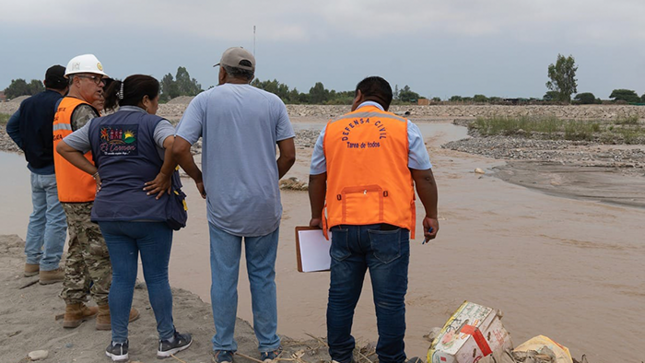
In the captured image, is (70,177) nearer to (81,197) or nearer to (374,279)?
(81,197)

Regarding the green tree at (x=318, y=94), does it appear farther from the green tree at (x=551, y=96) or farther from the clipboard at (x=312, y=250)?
the clipboard at (x=312, y=250)

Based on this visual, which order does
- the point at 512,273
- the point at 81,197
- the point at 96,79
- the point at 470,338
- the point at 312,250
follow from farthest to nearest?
the point at 512,273 → the point at 96,79 → the point at 81,197 → the point at 312,250 → the point at 470,338

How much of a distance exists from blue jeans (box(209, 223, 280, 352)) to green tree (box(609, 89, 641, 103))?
83932mm

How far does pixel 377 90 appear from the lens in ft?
10.2

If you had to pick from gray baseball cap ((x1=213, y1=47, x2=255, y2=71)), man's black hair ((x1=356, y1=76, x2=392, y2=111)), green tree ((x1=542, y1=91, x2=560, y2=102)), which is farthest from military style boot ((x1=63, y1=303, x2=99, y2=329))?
green tree ((x1=542, y1=91, x2=560, y2=102))

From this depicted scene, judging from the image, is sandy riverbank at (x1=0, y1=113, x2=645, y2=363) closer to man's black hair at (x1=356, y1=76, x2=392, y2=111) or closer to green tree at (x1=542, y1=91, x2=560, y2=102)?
man's black hair at (x1=356, y1=76, x2=392, y2=111)

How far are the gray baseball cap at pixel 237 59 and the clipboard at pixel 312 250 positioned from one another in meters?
1.06

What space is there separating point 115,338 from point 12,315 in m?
1.50

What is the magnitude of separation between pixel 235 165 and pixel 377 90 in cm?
94

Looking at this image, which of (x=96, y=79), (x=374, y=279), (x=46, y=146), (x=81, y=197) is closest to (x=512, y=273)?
(x=374, y=279)

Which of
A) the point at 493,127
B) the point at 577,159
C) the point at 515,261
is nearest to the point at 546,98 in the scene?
the point at 493,127

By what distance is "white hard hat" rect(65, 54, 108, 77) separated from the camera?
3.68 meters

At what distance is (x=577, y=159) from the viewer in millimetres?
15555

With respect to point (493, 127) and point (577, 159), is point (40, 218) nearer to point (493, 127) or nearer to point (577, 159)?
point (577, 159)
